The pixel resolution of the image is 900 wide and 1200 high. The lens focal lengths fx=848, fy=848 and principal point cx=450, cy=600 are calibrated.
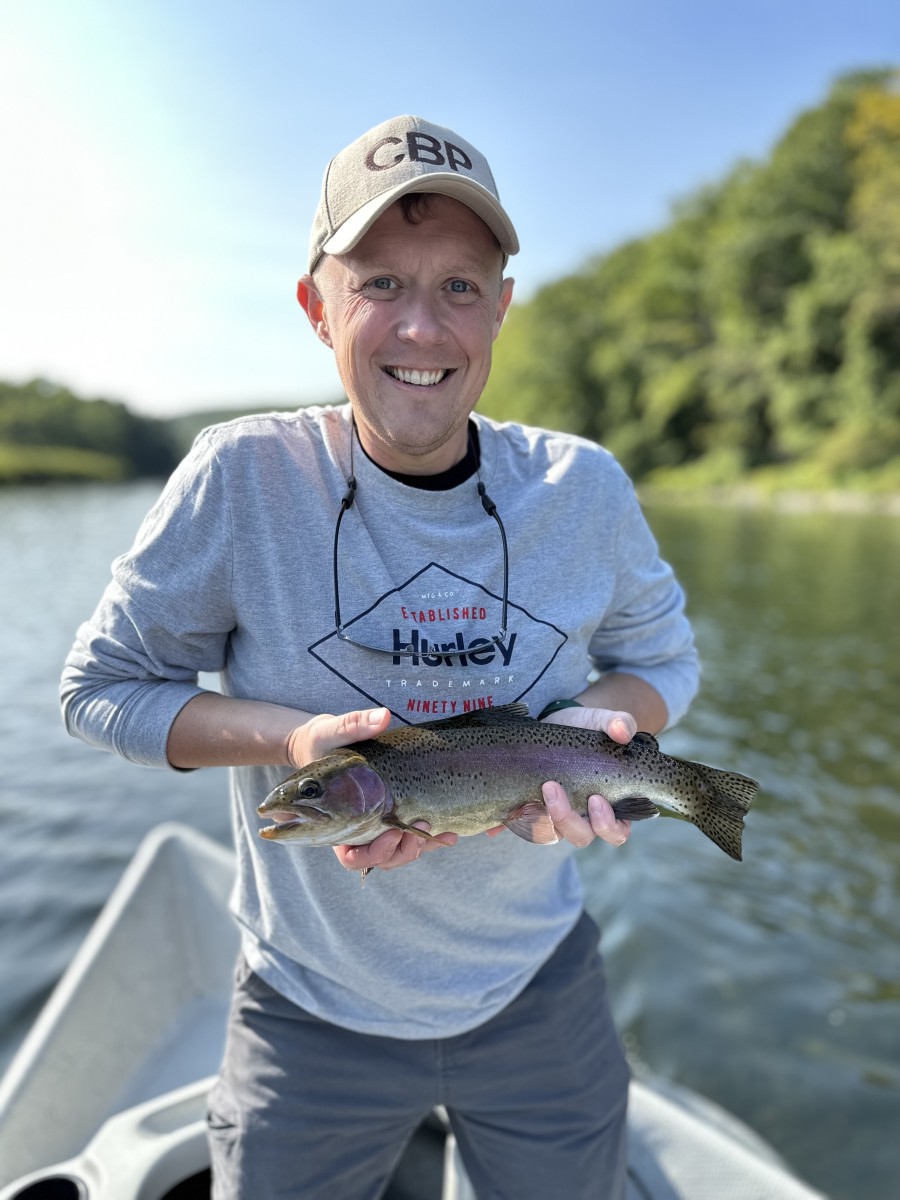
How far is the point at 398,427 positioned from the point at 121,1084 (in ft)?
12.3

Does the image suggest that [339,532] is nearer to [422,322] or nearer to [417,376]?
[417,376]

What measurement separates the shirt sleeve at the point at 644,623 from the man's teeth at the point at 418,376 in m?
0.76

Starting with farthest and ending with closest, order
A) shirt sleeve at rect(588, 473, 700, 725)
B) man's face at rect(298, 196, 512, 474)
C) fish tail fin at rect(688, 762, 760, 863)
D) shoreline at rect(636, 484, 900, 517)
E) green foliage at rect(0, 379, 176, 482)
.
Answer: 1. green foliage at rect(0, 379, 176, 482)
2. shoreline at rect(636, 484, 900, 517)
3. shirt sleeve at rect(588, 473, 700, 725)
4. fish tail fin at rect(688, 762, 760, 863)
5. man's face at rect(298, 196, 512, 474)

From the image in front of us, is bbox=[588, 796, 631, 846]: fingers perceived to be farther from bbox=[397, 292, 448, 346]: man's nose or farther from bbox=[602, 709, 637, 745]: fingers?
bbox=[397, 292, 448, 346]: man's nose

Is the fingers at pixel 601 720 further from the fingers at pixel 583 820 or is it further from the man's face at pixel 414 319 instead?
the man's face at pixel 414 319

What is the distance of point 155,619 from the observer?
228cm

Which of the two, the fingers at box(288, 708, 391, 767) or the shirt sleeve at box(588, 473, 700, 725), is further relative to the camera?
the shirt sleeve at box(588, 473, 700, 725)

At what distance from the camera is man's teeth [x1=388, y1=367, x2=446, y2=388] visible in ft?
7.55

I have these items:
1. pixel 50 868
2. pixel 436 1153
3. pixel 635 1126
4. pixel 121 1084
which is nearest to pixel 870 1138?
pixel 635 1126

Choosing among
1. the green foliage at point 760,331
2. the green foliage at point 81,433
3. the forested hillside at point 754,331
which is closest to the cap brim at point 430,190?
the forested hillside at point 754,331

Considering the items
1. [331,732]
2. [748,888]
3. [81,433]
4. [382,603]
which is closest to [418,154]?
[382,603]

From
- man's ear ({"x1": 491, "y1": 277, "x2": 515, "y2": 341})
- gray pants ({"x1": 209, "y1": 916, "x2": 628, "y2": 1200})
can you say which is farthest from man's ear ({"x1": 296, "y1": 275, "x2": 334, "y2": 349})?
gray pants ({"x1": 209, "y1": 916, "x2": 628, "y2": 1200})

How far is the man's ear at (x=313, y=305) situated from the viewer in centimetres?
247

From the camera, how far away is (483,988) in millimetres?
2441
